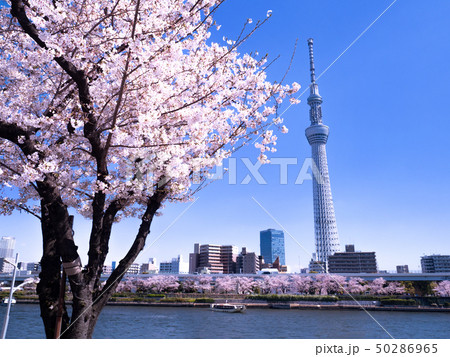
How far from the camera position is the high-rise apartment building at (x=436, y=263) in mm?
118062

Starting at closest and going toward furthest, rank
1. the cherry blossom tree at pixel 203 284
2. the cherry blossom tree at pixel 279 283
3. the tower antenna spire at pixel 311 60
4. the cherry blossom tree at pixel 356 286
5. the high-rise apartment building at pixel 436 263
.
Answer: the cherry blossom tree at pixel 356 286 < the cherry blossom tree at pixel 279 283 < the cherry blossom tree at pixel 203 284 < the high-rise apartment building at pixel 436 263 < the tower antenna spire at pixel 311 60

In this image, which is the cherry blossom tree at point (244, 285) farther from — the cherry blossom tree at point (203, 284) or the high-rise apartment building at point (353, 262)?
the high-rise apartment building at point (353, 262)

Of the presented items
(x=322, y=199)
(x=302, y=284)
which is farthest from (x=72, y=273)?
(x=322, y=199)

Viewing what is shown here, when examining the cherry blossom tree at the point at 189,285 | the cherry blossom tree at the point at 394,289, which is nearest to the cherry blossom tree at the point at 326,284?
the cherry blossom tree at the point at 394,289

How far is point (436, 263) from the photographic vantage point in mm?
119375

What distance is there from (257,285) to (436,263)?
82366 millimetres

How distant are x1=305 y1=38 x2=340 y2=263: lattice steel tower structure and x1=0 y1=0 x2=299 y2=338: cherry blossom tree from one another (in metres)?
121

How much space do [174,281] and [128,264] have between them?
232 ft

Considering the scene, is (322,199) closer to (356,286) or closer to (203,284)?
(356,286)

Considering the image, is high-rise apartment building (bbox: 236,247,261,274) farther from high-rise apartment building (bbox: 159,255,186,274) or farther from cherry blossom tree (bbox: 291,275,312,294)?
cherry blossom tree (bbox: 291,275,312,294)

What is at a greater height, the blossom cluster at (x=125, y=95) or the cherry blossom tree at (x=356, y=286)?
the blossom cluster at (x=125, y=95)

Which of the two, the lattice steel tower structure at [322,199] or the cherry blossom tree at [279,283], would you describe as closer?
the cherry blossom tree at [279,283]

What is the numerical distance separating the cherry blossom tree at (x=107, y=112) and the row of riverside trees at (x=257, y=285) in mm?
65765
